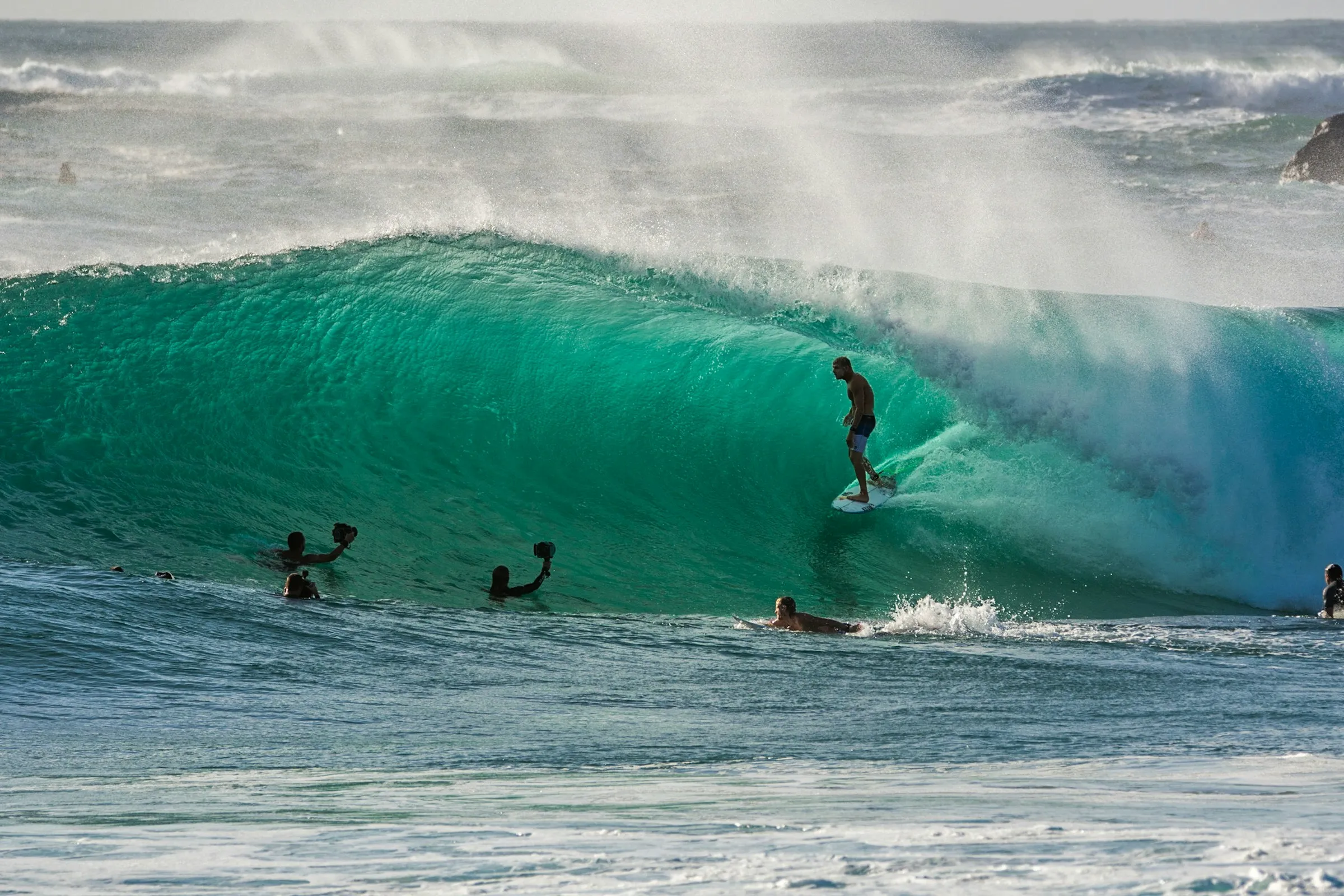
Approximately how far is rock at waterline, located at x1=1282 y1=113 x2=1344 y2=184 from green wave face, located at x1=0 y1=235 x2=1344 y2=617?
2242 centimetres

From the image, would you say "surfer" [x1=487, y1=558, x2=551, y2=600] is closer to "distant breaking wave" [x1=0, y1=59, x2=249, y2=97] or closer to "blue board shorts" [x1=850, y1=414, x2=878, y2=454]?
"blue board shorts" [x1=850, y1=414, x2=878, y2=454]

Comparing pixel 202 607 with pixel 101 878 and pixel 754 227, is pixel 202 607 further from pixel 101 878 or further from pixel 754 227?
pixel 754 227

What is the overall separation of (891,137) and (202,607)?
31.0m

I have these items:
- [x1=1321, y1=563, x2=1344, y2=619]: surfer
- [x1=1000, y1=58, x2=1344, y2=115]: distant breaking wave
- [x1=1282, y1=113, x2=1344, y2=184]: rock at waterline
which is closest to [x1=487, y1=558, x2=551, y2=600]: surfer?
[x1=1321, y1=563, x2=1344, y2=619]: surfer

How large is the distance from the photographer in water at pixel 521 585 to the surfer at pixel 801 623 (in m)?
1.73

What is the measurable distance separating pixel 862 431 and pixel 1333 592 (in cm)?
337

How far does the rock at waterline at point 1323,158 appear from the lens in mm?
33281

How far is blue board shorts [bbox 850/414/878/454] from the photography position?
1086 cm

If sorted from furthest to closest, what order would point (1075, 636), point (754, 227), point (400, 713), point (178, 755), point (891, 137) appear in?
point (891, 137), point (754, 227), point (1075, 636), point (400, 713), point (178, 755)

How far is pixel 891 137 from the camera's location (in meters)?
36.9

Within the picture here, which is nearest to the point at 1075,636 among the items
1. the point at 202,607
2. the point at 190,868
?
the point at 202,607

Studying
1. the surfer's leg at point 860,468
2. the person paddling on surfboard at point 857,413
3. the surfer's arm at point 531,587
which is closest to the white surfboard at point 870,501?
the surfer's leg at point 860,468

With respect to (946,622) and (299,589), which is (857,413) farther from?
(299,589)

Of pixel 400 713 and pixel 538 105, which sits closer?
pixel 400 713
